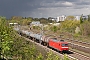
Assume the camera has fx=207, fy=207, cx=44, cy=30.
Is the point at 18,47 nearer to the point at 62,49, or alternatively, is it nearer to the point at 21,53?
the point at 21,53

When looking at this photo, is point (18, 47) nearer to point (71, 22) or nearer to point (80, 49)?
point (80, 49)

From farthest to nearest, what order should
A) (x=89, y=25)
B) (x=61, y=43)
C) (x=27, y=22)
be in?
(x=27, y=22)
(x=89, y=25)
(x=61, y=43)

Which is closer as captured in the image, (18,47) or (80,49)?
(18,47)

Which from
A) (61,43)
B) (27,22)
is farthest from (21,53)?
(27,22)

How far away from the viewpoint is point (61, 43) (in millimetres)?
36875

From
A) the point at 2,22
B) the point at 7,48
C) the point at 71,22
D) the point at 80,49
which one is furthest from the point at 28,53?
the point at 71,22

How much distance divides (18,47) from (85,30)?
52.5 metres

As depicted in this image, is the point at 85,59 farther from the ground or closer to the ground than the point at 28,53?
closer to the ground

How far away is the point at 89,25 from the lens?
6619cm

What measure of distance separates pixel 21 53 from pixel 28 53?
59.6 inches

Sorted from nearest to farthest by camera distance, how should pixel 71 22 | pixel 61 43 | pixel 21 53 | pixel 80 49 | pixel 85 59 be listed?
pixel 21 53 → pixel 85 59 → pixel 61 43 → pixel 80 49 → pixel 71 22

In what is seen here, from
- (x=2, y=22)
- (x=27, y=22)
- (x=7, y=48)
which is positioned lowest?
(x=27, y=22)

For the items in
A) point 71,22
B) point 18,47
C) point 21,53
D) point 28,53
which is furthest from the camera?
point 71,22

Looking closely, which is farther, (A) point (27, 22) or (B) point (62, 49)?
(A) point (27, 22)
